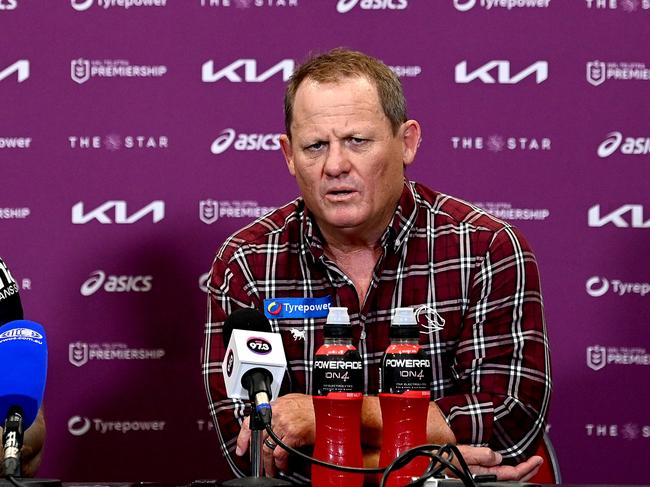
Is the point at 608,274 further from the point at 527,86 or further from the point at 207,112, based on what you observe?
the point at 207,112

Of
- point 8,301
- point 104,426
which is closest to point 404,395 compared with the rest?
point 8,301

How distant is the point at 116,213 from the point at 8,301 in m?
1.03

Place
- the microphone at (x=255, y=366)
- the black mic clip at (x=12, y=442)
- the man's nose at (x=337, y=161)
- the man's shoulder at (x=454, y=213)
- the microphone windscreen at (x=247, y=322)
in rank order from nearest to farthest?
the black mic clip at (x=12, y=442) → the microphone at (x=255, y=366) → the microphone windscreen at (x=247, y=322) → the man's nose at (x=337, y=161) → the man's shoulder at (x=454, y=213)

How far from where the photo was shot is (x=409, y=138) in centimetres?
245

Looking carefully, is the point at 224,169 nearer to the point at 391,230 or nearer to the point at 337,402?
the point at 391,230

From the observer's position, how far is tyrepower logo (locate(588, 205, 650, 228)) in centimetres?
331

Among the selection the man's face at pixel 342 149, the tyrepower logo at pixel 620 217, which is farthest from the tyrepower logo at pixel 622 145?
the man's face at pixel 342 149

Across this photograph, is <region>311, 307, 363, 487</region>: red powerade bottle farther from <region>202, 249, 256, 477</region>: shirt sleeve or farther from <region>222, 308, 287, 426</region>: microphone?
<region>202, 249, 256, 477</region>: shirt sleeve

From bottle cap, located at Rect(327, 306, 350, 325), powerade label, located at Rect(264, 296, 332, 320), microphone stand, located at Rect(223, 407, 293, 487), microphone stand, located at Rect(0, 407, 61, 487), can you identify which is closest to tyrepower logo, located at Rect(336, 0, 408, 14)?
powerade label, located at Rect(264, 296, 332, 320)

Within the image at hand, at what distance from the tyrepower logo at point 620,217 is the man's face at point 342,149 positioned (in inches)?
48.6

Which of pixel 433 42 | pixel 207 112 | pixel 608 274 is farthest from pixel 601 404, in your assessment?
pixel 207 112

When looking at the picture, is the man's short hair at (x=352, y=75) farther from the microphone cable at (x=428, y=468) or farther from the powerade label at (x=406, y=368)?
the microphone cable at (x=428, y=468)

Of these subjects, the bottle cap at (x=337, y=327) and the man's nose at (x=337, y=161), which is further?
the man's nose at (x=337, y=161)

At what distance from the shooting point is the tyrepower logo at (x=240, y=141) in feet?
11.0
